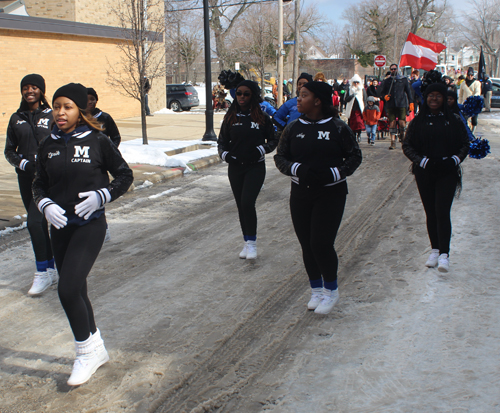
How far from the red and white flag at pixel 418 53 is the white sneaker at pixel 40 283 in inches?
662

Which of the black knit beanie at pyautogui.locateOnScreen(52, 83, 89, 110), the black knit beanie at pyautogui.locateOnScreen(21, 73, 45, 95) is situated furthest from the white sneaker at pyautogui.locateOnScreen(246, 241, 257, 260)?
the black knit beanie at pyautogui.locateOnScreen(52, 83, 89, 110)

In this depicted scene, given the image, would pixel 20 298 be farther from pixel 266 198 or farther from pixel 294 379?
pixel 266 198

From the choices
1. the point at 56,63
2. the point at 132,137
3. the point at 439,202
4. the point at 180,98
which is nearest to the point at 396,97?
the point at 132,137

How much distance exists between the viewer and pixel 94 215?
346 cm

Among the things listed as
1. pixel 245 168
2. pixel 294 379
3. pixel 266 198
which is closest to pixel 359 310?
pixel 294 379

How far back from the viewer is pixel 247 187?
5.78 metres

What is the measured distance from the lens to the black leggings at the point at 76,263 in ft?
10.9

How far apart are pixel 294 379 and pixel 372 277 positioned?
6.81 feet

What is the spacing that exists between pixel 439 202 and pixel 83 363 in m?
3.64

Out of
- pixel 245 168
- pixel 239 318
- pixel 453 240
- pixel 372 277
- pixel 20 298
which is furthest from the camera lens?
pixel 453 240

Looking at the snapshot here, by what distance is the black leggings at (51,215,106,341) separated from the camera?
331 cm

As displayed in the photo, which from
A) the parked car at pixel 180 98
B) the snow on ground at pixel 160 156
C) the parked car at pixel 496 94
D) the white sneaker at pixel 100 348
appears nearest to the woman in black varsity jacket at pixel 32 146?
the white sneaker at pixel 100 348

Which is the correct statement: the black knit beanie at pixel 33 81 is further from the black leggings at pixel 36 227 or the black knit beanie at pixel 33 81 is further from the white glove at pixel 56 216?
the white glove at pixel 56 216

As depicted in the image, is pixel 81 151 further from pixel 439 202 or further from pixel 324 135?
pixel 439 202
